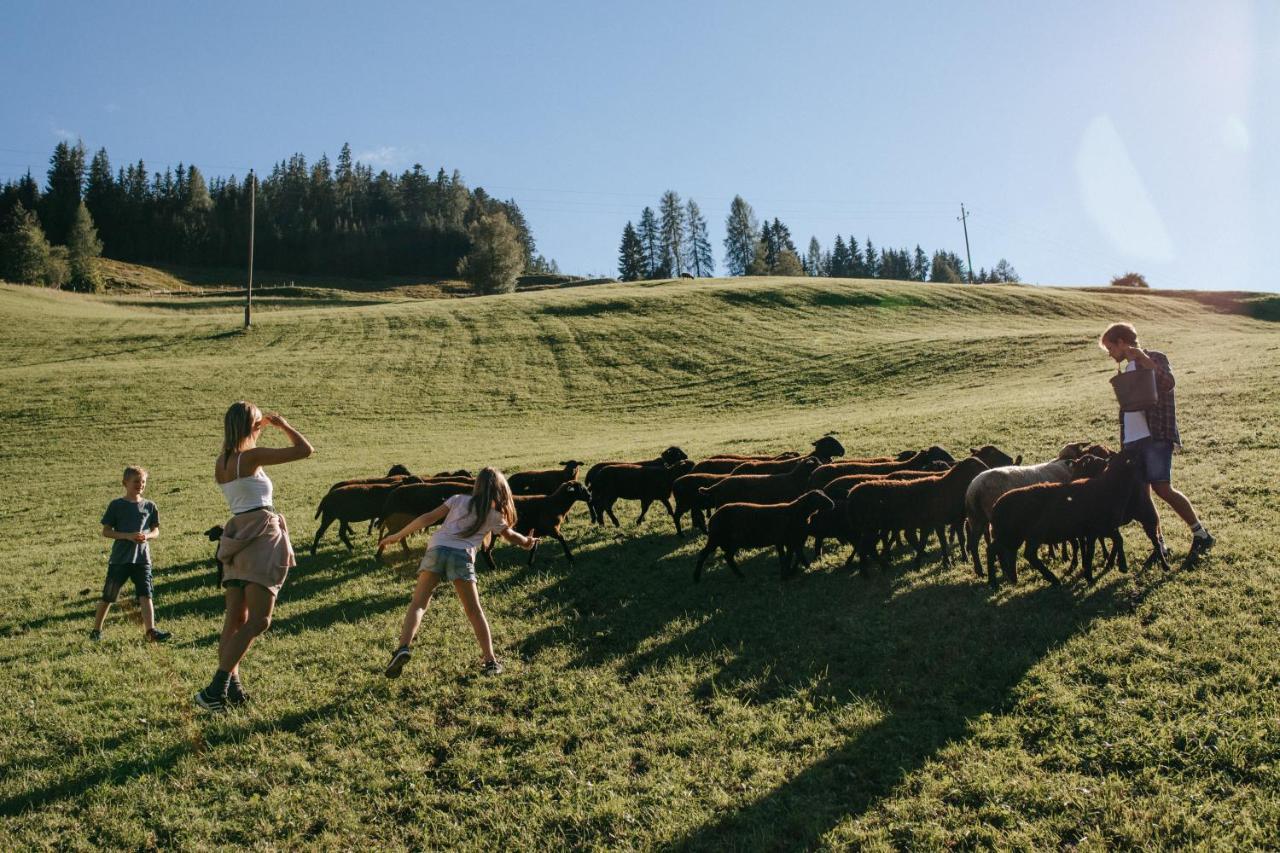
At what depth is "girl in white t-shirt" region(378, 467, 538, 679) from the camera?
7.43 m

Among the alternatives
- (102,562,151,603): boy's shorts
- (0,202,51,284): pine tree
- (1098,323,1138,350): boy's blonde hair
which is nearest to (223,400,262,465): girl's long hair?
(102,562,151,603): boy's shorts

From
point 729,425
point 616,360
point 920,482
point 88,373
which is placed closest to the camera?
point 920,482

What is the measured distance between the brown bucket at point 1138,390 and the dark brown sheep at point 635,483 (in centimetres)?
699

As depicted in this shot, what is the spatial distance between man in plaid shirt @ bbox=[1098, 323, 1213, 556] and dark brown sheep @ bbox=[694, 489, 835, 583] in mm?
3410

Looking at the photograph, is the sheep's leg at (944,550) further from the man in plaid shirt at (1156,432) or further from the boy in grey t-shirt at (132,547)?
the boy in grey t-shirt at (132,547)

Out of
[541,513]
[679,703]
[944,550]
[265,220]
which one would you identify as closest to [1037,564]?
[944,550]

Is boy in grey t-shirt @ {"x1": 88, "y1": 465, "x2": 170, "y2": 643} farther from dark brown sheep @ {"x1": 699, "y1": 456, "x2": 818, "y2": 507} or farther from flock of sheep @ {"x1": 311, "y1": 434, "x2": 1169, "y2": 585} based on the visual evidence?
dark brown sheep @ {"x1": 699, "y1": 456, "x2": 818, "y2": 507}

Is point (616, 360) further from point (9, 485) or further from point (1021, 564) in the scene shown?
point (1021, 564)

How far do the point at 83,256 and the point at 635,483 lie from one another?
11752 cm

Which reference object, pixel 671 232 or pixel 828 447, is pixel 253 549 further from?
pixel 671 232

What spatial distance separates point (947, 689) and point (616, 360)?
36024mm

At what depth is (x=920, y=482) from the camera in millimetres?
9875

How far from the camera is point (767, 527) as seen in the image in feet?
31.4

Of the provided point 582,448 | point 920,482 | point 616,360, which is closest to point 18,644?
point 920,482
